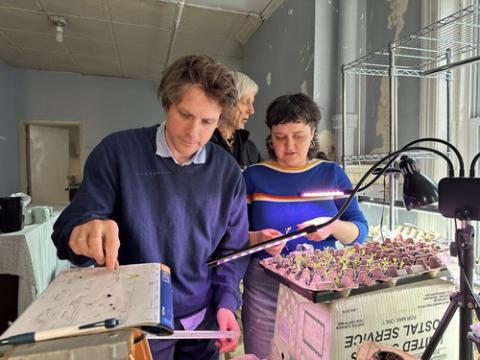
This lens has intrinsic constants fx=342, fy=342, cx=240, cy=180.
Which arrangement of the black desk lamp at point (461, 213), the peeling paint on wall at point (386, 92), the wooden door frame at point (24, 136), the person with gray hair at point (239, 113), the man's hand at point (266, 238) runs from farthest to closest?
the wooden door frame at point (24, 136) < the peeling paint on wall at point (386, 92) < the person with gray hair at point (239, 113) < the man's hand at point (266, 238) < the black desk lamp at point (461, 213)

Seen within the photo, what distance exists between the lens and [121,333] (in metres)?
0.38

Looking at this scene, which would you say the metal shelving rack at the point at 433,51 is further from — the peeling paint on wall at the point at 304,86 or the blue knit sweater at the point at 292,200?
the peeling paint on wall at the point at 304,86

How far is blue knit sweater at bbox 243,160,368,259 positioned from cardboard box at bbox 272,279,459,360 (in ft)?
0.99

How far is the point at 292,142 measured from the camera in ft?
3.59

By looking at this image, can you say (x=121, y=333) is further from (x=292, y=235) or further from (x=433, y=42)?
(x=433, y=42)

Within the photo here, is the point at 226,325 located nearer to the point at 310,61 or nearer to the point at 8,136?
the point at 310,61

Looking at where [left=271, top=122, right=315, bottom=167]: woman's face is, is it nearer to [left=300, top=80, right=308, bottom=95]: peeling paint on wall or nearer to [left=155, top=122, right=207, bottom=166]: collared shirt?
[left=155, top=122, right=207, bottom=166]: collared shirt

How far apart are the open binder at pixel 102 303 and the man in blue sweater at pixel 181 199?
21cm

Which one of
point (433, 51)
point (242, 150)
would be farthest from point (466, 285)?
point (433, 51)

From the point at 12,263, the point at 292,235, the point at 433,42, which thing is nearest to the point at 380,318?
the point at 292,235

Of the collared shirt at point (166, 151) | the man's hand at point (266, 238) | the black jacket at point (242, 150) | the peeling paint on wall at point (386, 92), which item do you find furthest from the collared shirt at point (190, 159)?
the peeling paint on wall at point (386, 92)

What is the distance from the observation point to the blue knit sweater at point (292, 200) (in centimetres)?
107

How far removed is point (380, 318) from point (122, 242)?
23.4 inches

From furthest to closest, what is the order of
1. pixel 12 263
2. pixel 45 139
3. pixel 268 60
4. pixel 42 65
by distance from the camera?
pixel 45 139 < pixel 42 65 < pixel 268 60 < pixel 12 263
